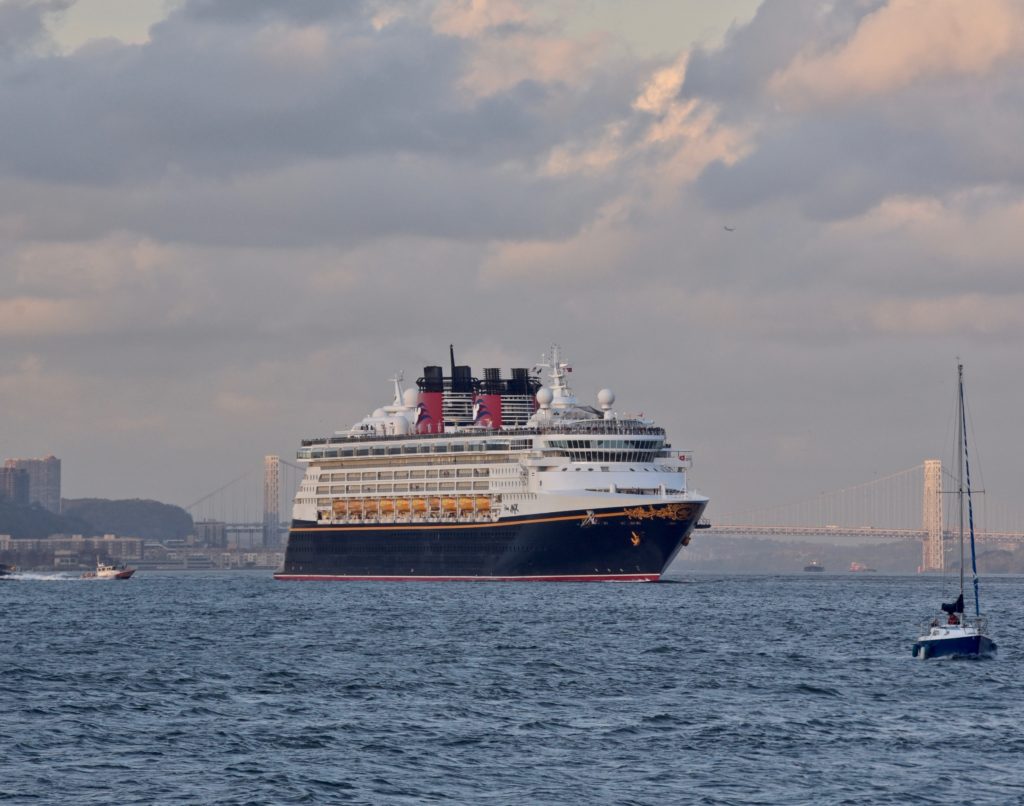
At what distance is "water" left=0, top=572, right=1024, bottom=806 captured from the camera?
125ft

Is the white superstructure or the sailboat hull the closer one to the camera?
the sailboat hull

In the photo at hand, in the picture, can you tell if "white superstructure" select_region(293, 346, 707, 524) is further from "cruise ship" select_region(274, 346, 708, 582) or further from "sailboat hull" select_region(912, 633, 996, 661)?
"sailboat hull" select_region(912, 633, 996, 661)

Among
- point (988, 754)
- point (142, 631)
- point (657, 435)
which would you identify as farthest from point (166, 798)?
point (657, 435)

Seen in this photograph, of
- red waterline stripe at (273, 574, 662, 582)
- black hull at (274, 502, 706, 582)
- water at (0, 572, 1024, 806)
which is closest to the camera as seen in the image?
water at (0, 572, 1024, 806)

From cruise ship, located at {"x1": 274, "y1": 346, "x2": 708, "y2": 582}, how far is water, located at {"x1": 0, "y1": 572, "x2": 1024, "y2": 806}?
36218 mm

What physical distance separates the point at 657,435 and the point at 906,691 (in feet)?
255

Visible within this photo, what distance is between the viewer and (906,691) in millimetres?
53750

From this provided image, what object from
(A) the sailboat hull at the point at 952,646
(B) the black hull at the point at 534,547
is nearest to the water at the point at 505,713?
(A) the sailboat hull at the point at 952,646

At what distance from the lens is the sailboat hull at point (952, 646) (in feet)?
207

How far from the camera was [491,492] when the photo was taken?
439ft

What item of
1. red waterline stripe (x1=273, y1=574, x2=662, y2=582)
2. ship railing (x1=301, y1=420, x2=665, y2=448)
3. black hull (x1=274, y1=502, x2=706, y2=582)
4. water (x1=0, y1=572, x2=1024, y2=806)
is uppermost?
ship railing (x1=301, y1=420, x2=665, y2=448)

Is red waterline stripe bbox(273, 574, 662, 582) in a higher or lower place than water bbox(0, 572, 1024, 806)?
higher

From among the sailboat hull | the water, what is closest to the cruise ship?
the water

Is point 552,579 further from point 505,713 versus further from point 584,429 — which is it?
point 505,713
